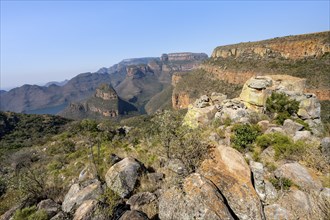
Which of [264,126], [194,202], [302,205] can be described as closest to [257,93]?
[264,126]

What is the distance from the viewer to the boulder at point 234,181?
19.6 ft

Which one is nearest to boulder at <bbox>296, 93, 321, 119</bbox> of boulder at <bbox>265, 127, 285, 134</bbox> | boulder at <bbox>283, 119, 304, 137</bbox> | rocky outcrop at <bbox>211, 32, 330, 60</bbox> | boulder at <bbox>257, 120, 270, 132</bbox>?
boulder at <bbox>283, 119, 304, 137</bbox>

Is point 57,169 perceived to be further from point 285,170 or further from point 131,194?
point 285,170

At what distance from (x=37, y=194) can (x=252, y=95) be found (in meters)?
18.4

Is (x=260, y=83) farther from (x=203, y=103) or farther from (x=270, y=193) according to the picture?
(x=270, y=193)

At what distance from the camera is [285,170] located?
Answer: 8.22 metres

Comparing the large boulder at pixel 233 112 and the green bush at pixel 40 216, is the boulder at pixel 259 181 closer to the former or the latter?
the green bush at pixel 40 216

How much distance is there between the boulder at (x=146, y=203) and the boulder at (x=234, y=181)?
1.91 metres

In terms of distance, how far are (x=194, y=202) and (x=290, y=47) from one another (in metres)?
105

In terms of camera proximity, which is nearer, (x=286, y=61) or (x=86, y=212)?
(x=86, y=212)

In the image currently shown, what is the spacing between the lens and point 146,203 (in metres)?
7.39

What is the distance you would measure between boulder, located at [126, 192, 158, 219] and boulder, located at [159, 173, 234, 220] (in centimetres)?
115

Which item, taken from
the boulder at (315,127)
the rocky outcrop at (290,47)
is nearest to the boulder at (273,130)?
the boulder at (315,127)

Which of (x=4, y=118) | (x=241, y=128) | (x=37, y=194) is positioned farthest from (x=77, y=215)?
(x=4, y=118)
